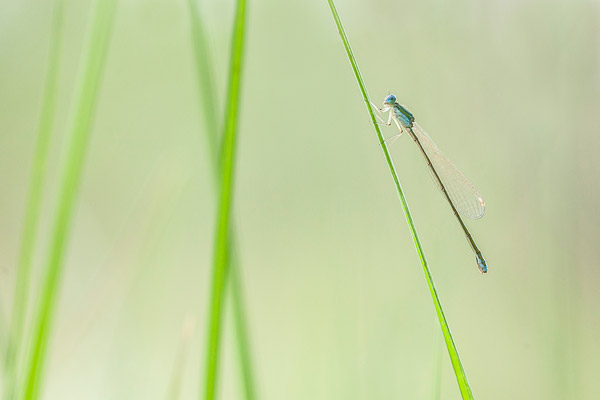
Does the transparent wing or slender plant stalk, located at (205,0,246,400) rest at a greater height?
the transparent wing

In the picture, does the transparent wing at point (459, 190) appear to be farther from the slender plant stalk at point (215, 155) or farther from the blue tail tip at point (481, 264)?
the slender plant stalk at point (215, 155)

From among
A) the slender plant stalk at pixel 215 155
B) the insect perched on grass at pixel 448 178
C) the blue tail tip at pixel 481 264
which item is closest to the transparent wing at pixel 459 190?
the insect perched on grass at pixel 448 178

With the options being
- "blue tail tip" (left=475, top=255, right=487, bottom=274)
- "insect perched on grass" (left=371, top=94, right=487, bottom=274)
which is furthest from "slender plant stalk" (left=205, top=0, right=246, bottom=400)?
"insect perched on grass" (left=371, top=94, right=487, bottom=274)

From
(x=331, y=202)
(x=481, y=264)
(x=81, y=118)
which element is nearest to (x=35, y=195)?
(x=81, y=118)

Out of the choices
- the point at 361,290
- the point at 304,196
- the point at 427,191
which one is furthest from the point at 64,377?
the point at 304,196

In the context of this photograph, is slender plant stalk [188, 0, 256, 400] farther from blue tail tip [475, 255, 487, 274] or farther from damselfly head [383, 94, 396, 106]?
damselfly head [383, 94, 396, 106]

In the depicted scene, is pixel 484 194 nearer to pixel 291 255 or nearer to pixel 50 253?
pixel 291 255

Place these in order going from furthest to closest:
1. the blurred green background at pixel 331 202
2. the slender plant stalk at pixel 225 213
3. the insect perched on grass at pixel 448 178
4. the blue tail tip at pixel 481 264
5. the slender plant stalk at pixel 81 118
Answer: the insect perched on grass at pixel 448 178 → the blue tail tip at pixel 481 264 → the blurred green background at pixel 331 202 → the slender plant stalk at pixel 81 118 → the slender plant stalk at pixel 225 213
